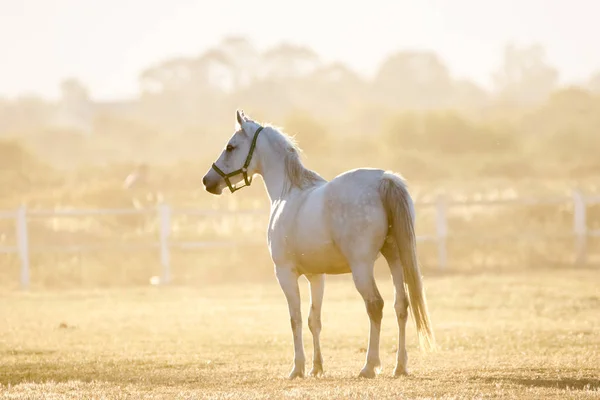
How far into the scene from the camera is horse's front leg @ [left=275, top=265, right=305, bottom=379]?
1038 cm

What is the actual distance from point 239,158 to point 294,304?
153cm

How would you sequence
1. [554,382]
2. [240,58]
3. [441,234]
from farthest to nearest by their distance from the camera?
[240,58] → [441,234] → [554,382]

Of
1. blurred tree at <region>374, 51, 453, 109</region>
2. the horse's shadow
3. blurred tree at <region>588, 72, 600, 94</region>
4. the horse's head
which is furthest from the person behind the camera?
blurred tree at <region>588, 72, 600, 94</region>

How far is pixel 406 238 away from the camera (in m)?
9.93

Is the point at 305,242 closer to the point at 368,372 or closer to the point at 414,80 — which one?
the point at 368,372

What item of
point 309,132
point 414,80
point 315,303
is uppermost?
point 414,80

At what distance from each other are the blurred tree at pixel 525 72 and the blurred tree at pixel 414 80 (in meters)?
12.3

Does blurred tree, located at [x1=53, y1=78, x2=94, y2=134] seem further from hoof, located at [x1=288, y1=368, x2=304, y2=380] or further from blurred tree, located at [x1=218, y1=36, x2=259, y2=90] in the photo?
hoof, located at [x1=288, y1=368, x2=304, y2=380]

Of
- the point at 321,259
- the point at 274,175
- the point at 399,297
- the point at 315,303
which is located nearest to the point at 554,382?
the point at 399,297

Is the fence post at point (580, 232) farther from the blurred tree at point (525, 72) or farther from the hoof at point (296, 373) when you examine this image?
the blurred tree at point (525, 72)

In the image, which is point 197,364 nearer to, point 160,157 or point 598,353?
point 598,353

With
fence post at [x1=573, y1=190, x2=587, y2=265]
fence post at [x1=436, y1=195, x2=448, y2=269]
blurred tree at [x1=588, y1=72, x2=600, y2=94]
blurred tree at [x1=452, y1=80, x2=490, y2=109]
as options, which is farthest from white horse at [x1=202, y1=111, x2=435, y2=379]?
blurred tree at [x1=588, y1=72, x2=600, y2=94]

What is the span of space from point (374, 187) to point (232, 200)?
25.0 meters

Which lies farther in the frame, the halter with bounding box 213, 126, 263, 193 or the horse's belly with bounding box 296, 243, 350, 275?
the halter with bounding box 213, 126, 263, 193
